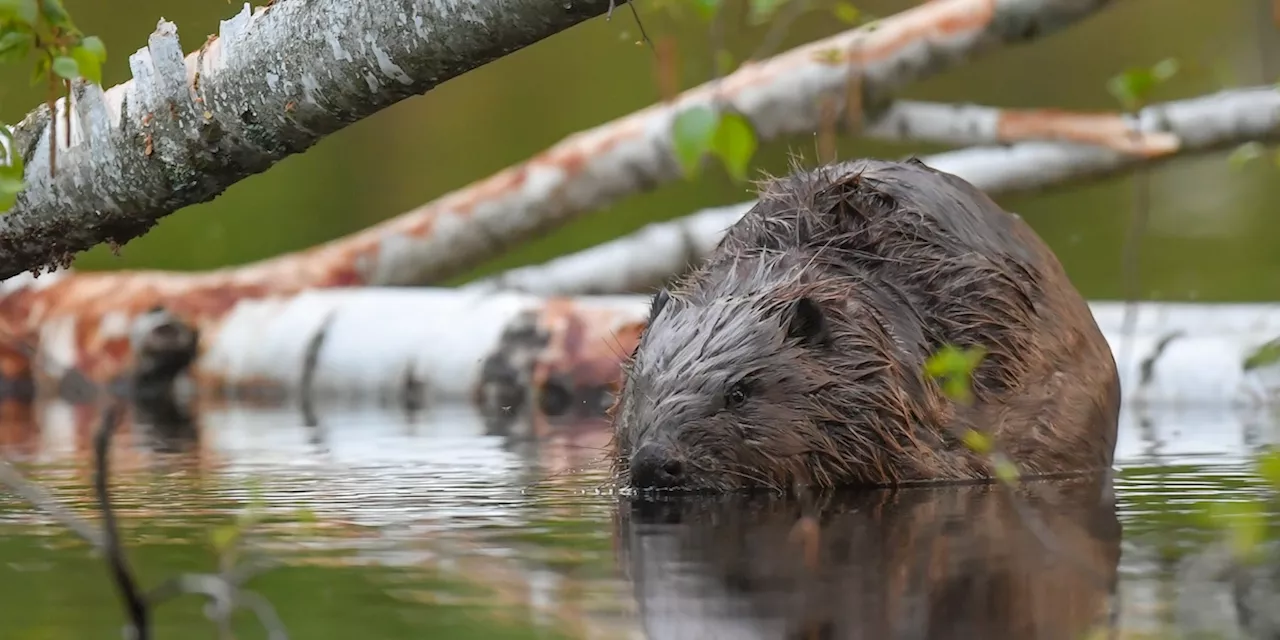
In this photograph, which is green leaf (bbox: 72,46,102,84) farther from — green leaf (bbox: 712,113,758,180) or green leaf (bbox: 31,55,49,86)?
green leaf (bbox: 712,113,758,180)

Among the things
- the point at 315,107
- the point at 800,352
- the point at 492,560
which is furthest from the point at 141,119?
the point at 800,352

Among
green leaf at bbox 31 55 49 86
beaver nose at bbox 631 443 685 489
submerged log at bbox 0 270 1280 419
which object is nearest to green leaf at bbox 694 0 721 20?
green leaf at bbox 31 55 49 86

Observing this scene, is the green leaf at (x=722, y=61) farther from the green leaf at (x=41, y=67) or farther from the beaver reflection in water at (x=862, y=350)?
the green leaf at (x=41, y=67)

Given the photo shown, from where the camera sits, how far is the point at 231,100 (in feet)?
11.6

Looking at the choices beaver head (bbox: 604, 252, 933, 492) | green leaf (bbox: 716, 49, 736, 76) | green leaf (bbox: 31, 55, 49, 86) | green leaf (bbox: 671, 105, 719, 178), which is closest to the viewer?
green leaf (bbox: 671, 105, 719, 178)

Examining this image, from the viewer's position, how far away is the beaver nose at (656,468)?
4016mm

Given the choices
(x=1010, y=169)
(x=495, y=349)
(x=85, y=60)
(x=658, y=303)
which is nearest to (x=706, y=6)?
(x=85, y=60)

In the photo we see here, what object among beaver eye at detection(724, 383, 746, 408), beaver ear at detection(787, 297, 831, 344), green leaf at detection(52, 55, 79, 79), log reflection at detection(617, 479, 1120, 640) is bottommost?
log reflection at detection(617, 479, 1120, 640)

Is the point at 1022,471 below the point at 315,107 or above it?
below

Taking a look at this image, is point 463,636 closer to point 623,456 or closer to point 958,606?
point 958,606

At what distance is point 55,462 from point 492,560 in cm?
253

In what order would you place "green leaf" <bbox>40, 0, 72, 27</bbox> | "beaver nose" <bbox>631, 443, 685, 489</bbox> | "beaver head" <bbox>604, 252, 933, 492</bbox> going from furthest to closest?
"beaver head" <bbox>604, 252, 933, 492</bbox>, "beaver nose" <bbox>631, 443, 685, 489</bbox>, "green leaf" <bbox>40, 0, 72, 27</bbox>

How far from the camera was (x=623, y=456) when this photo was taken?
428 centimetres

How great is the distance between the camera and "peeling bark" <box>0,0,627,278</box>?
10.5 ft
